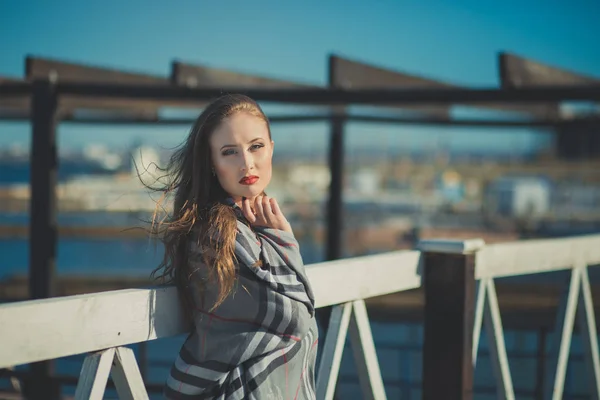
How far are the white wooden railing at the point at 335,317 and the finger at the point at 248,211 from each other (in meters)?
0.24

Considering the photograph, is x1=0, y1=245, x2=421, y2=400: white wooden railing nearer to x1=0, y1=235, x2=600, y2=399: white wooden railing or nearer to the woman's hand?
x1=0, y1=235, x2=600, y2=399: white wooden railing

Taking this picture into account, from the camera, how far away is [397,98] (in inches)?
169

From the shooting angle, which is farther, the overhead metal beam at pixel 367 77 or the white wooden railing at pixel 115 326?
the overhead metal beam at pixel 367 77

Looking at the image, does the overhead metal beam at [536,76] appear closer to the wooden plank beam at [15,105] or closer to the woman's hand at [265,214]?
the woman's hand at [265,214]

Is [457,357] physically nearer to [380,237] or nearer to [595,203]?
[380,237]

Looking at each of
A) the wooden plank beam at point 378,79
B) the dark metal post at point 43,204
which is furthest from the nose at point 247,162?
the wooden plank beam at point 378,79

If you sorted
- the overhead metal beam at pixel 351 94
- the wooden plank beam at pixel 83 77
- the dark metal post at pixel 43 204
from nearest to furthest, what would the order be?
the dark metal post at pixel 43 204, the overhead metal beam at pixel 351 94, the wooden plank beam at pixel 83 77

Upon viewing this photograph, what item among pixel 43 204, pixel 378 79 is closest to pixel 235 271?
pixel 43 204

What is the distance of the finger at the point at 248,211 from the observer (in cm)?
175

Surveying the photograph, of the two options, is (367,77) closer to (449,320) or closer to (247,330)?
(449,320)

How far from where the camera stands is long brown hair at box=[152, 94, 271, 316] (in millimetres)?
1616

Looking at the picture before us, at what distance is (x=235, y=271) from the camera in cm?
162

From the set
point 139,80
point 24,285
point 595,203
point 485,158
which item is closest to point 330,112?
point 139,80

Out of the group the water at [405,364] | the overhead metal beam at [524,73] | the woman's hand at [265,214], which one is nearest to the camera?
the woman's hand at [265,214]
